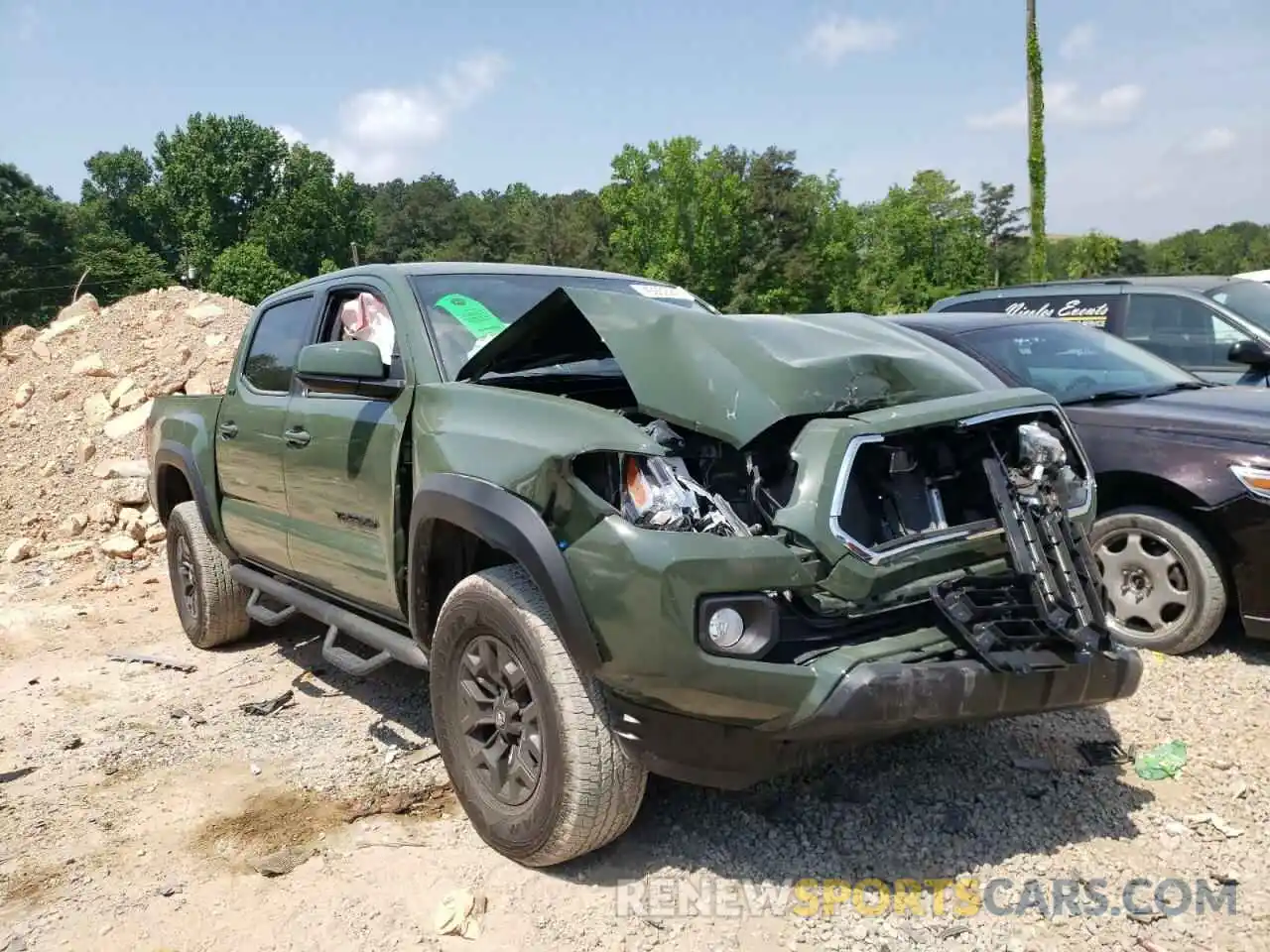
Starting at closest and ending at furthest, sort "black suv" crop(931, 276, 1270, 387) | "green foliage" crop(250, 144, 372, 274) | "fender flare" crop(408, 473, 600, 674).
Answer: "fender flare" crop(408, 473, 600, 674), "black suv" crop(931, 276, 1270, 387), "green foliage" crop(250, 144, 372, 274)

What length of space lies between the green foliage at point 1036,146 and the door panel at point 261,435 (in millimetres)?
25963

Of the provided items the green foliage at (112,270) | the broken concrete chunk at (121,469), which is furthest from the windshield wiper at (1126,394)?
the green foliage at (112,270)

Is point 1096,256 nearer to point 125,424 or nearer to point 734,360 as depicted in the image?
point 125,424

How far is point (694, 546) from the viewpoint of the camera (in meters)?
2.53

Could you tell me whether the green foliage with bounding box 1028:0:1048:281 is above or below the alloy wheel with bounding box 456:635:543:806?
above

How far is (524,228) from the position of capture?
6912 centimetres

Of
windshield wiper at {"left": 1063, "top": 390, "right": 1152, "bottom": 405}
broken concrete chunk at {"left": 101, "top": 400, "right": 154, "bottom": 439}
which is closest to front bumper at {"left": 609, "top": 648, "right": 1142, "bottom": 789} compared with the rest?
windshield wiper at {"left": 1063, "top": 390, "right": 1152, "bottom": 405}

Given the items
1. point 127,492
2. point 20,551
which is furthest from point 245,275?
point 20,551

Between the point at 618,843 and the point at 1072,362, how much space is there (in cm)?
376

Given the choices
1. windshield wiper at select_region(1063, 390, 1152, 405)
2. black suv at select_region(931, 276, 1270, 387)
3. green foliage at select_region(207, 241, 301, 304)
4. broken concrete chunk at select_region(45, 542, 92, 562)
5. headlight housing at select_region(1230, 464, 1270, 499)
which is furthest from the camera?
green foliage at select_region(207, 241, 301, 304)

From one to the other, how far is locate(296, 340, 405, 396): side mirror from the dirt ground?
4.93 ft

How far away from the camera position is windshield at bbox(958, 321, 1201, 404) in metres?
5.26

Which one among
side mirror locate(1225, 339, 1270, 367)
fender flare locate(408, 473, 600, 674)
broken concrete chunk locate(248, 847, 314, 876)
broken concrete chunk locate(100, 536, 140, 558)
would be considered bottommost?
broken concrete chunk locate(100, 536, 140, 558)

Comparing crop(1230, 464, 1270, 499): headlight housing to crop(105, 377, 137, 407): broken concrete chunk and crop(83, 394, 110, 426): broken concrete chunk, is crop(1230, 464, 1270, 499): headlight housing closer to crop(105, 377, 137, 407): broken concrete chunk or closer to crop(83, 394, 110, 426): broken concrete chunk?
crop(83, 394, 110, 426): broken concrete chunk
